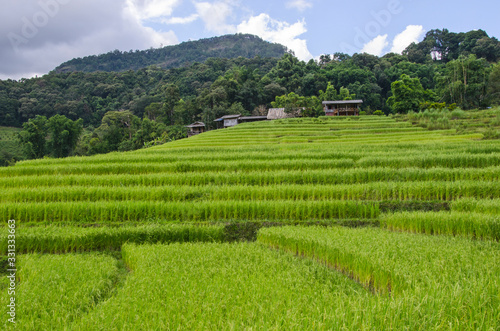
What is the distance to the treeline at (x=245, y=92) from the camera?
49.5m

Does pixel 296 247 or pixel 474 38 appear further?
pixel 474 38

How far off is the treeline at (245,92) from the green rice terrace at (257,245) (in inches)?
1491

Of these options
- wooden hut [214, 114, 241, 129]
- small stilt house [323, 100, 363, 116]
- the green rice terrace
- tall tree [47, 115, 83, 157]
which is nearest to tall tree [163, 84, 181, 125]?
wooden hut [214, 114, 241, 129]

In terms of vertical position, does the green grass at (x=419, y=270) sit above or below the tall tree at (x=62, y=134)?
below

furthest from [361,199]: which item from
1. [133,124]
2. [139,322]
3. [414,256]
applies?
[133,124]

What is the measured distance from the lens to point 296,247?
687 cm

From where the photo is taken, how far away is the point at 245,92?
2458 inches

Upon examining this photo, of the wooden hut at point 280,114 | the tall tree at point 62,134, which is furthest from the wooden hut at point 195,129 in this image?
the tall tree at point 62,134

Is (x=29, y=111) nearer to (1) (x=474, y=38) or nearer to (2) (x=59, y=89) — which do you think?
(2) (x=59, y=89)

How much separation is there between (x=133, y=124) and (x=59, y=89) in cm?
3647

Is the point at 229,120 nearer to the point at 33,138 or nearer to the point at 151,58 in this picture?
the point at 33,138

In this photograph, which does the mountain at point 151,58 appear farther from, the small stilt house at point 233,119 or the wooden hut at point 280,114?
the wooden hut at point 280,114

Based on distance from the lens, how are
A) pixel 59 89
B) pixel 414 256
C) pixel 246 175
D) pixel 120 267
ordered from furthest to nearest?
1. pixel 59 89
2. pixel 246 175
3. pixel 120 267
4. pixel 414 256

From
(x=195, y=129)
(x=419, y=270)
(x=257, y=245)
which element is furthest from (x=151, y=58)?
(x=419, y=270)
